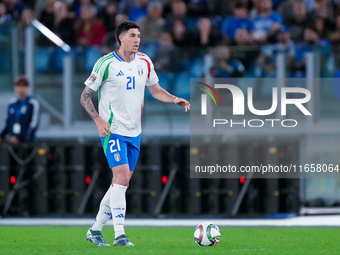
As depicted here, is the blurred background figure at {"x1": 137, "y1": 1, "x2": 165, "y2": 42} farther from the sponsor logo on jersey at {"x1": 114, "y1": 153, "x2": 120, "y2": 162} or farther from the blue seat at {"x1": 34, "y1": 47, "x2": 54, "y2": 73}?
the sponsor logo on jersey at {"x1": 114, "y1": 153, "x2": 120, "y2": 162}

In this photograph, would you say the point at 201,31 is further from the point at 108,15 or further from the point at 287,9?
the point at 108,15

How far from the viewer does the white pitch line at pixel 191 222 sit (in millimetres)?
10250

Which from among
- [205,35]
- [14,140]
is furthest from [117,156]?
[205,35]

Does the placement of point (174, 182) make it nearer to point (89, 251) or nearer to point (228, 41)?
point (228, 41)

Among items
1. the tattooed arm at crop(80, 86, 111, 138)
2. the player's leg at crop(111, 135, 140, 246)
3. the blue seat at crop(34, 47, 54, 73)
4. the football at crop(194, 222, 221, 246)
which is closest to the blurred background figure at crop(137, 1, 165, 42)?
the blue seat at crop(34, 47, 54, 73)

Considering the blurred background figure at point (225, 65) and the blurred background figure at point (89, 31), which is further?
the blurred background figure at point (89, 31)

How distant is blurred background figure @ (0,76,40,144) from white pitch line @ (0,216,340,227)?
4.98 ft

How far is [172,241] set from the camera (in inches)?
308

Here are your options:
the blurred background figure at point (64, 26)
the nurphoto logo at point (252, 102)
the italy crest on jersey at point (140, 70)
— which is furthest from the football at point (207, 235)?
the blurred background figure at point (64, 26)

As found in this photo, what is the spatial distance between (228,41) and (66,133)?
372 centimetres

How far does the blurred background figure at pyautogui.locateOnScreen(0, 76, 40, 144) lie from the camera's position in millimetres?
11141

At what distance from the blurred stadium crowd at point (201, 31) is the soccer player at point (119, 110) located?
16.2 feet

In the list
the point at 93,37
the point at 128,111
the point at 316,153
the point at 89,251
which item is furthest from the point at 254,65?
the point at 89,251

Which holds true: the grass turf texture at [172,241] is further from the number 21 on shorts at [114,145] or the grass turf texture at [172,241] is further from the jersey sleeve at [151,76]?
the jersey sleeve at [151,76]
